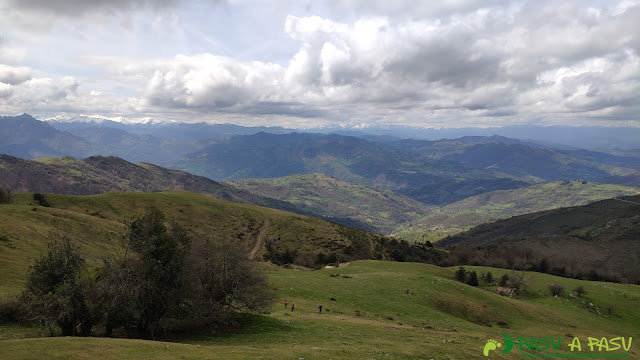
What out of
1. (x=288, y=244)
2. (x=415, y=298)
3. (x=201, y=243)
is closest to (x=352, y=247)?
(x=288, y=244)

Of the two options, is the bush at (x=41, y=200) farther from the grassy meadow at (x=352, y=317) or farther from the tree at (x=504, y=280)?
the tree at (x=504, y=280)

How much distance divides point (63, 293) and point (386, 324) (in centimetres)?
3667

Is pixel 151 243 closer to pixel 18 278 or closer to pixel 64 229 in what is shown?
pixel 18 278

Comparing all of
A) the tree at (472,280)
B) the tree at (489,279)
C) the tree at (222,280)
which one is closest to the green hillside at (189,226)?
the tree at (222,280)

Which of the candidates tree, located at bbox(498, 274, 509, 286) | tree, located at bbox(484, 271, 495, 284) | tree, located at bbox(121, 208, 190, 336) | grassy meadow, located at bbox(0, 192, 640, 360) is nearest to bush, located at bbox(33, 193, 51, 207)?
grassy meadow, located at bbox(0, 192, 640, 360)

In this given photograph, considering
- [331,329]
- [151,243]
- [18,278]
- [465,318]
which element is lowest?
[465,318]

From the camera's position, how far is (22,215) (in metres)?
73.9

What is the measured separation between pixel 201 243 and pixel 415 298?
4087 centimetres

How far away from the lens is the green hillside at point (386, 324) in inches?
1042

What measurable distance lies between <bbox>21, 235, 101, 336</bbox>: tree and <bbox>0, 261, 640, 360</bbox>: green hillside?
3276 millimetres

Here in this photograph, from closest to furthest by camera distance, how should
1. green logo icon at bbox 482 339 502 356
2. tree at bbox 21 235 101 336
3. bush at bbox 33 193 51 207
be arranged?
1. tree at bbox 21 235 101 336
2. green logo icon at bbox 482 339 502 356
3. bush at bbox 33 193 51 207

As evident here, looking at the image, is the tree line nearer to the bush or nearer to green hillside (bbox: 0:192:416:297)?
green hillside (bbox: 0:192:416:297)

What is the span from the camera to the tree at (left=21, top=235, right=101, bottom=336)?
2888cm

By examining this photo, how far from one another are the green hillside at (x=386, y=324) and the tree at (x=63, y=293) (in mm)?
3276
